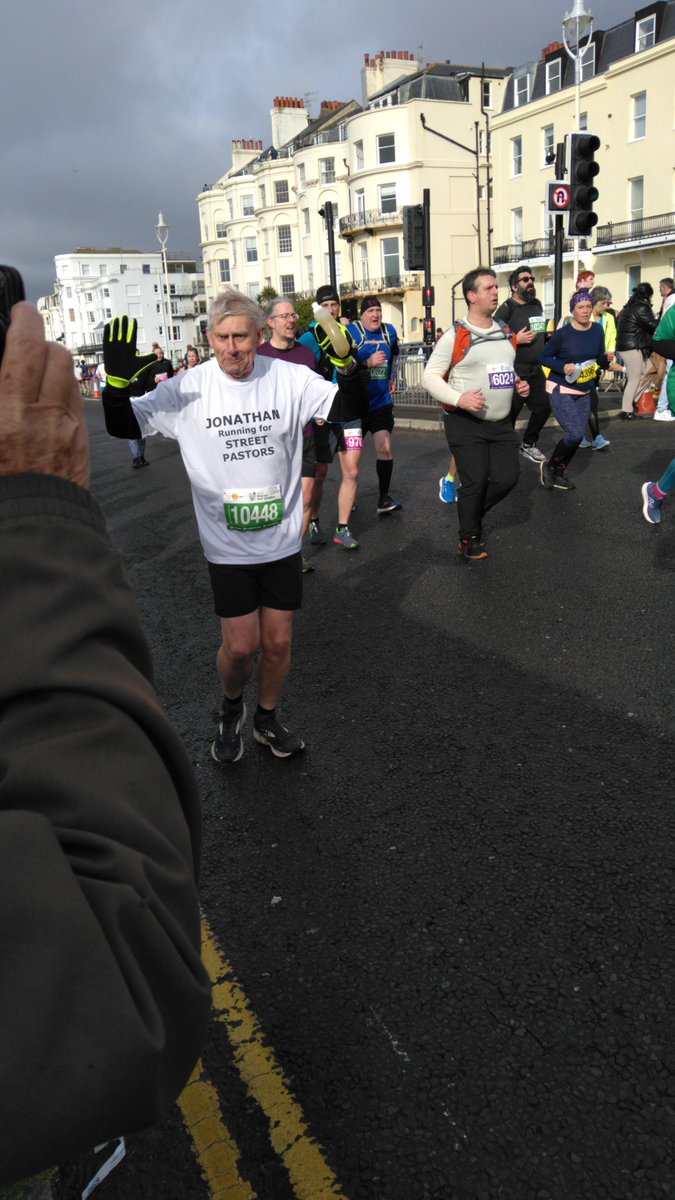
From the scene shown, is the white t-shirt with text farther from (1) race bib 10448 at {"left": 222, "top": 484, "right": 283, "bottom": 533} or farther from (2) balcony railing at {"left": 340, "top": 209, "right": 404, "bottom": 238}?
(2) balcony railing at {"left": 340, "top": 209, "right": 404, "bottom": 238}

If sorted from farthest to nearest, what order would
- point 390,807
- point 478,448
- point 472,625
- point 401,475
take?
point 401,475 < point 478,448 < point 472,625 < point 390,807

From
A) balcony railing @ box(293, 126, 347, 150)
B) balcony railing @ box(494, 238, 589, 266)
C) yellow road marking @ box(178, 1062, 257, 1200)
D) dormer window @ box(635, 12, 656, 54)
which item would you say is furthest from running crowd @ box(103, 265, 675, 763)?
balcony railing @ box(293, 126, 347, 150)

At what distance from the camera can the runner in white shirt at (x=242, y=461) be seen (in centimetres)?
416

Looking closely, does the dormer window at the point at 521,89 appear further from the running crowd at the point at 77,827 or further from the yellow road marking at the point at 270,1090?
the running crowd at the point at 77,827

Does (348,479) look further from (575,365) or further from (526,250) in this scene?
(526,250)

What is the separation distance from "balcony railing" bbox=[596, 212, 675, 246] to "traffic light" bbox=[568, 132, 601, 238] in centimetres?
2839

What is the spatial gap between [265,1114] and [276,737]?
7.24 ft

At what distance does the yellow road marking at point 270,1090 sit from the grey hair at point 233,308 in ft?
8.94

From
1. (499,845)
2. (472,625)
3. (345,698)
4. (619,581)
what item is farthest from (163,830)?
(619,581)

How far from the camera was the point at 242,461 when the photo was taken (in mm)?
4211

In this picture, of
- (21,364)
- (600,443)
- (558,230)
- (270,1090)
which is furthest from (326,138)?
(21,364)

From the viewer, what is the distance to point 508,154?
156 ft

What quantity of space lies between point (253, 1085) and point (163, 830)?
6.51 feet

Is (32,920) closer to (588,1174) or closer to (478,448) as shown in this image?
(588,1174)
